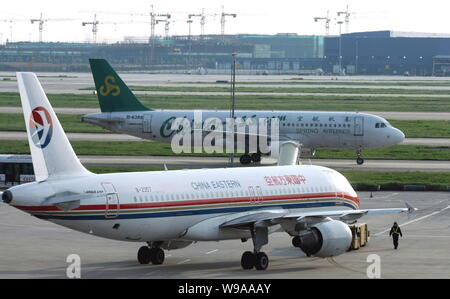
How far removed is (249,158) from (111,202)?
172ft

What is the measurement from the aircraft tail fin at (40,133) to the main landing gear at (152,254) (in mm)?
6811

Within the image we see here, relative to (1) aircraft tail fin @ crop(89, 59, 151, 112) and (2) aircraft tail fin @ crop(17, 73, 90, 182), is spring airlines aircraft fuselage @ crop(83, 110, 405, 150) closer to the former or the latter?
(1) aircraft tail fin @ crop(89, 59, 151, 112)

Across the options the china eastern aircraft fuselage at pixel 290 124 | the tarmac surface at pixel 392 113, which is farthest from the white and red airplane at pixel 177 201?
the tarmac surface at pixel 392 113

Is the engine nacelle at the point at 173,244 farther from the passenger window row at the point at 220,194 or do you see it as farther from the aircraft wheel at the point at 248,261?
the aircraft wheel at the point at 248,261

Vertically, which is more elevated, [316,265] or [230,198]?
[230,198]

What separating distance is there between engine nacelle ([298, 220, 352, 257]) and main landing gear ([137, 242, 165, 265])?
6.41m

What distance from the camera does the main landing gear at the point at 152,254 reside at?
4731 centimetres

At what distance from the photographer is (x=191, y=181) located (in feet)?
153

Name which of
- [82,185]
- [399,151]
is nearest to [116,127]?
[399,151]

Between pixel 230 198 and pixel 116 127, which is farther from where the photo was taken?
pixel 116 127

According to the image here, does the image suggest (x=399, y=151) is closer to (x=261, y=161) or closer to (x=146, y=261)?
(x=261, y=161)

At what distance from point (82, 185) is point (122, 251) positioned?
10617 millimetres

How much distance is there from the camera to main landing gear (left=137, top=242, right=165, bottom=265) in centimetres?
4731

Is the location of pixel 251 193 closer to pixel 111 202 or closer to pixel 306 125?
pixel 111 202
